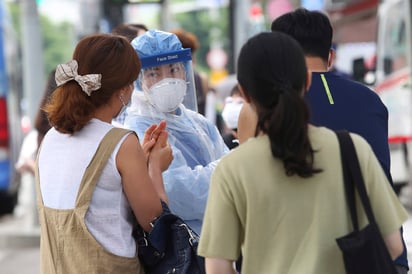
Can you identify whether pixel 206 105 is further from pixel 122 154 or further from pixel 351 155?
pixel 351 155

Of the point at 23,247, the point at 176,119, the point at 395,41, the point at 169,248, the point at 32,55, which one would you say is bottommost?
the point at 23,247

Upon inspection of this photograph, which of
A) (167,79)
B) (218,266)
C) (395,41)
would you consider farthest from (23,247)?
(218,266)

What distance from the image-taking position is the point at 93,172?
3.44 meters

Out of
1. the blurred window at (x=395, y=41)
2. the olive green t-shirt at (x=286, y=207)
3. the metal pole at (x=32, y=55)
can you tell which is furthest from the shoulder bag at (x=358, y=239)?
the blurred window at (x=395, y=41)

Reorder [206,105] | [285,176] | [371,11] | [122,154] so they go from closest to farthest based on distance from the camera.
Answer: [285,176] → [122,154] → [206,105] → [371,11]

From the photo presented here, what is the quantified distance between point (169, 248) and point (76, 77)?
67 cm

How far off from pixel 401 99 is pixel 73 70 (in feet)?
31.1

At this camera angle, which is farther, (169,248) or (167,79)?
(167,79)

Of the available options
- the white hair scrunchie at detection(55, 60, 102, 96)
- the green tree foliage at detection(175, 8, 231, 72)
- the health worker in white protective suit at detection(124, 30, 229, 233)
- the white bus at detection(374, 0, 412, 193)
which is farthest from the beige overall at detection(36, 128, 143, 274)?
the green tree foliage at detection(175, 8, 231, 72)

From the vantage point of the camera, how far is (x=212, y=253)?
2.89 metres

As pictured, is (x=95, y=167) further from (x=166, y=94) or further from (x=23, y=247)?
(x=23, y=247)

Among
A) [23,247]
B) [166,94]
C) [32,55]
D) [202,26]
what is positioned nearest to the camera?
[166,94]

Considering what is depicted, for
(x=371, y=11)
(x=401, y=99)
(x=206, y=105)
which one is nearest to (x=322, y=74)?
(x=206, y=105)

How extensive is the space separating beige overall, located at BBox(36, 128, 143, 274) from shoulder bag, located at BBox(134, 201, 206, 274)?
68 mm
